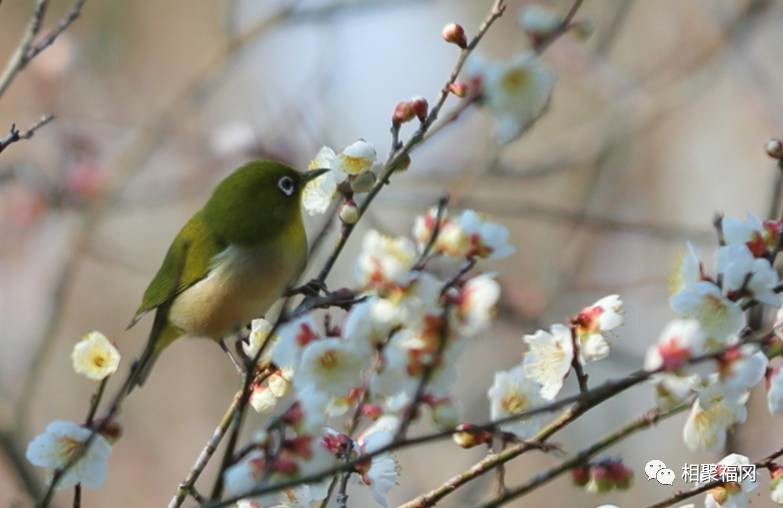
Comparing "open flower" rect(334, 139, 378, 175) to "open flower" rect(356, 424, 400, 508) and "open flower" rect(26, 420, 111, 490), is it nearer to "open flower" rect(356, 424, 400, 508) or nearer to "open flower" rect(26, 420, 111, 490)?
"open flower" rect(356, 424, 400, 508)

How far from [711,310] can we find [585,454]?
0.30 metres

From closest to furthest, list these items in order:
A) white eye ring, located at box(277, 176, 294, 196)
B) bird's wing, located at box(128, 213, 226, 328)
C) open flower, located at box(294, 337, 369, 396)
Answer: open flower, located at box(294, 337, 369, 396)
white eye ring, located at box(277, 176, 294, 196)
bird's wing, located at box(128, 213, 226, 328)

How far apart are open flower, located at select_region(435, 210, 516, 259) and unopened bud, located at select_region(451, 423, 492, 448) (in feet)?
0.74

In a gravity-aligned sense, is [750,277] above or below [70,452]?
above

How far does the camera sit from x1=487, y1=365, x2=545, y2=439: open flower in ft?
5.28

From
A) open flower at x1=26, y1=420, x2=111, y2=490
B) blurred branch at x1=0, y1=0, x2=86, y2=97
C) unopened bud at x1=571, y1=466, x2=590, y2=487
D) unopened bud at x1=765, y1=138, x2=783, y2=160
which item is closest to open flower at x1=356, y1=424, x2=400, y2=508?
unopened bud at x1=571, y1=466, x2=590, y2=487

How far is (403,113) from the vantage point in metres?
1.58

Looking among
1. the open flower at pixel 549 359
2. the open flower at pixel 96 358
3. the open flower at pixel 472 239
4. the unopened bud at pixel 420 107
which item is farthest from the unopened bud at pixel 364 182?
the open flower at pixel 96 358

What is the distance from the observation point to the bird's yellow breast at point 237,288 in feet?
8.18

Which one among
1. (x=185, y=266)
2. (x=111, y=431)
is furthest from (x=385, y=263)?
(x=185, y=266)

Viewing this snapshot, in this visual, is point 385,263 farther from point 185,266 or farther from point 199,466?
point 185,266

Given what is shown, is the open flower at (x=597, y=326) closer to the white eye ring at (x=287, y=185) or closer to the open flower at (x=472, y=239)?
the open flower at (x=472, y=239)

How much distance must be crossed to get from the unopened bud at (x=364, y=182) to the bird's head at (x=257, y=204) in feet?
2.78

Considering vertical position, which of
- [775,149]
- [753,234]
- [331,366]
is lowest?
[331,366]
